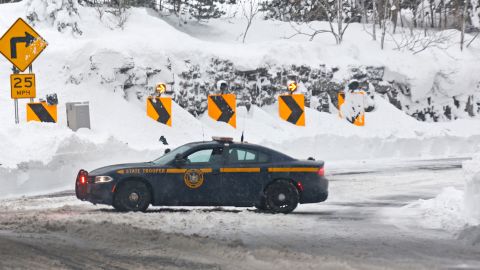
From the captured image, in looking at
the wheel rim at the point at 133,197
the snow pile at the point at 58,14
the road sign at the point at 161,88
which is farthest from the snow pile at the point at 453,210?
the snow pile at the point at 58,14

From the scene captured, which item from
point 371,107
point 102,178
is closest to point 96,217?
point 102,178

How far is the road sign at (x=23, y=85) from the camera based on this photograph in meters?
22.1

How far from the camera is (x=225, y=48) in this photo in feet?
109

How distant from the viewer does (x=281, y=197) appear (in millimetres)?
15156

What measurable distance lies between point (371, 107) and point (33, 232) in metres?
24.3

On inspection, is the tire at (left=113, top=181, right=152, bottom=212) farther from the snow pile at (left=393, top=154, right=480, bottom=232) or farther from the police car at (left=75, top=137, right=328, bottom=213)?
the snow pile at (left=393, top=154, right=480, bottom=232)

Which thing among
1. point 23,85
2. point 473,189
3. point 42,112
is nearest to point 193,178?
point 473,189

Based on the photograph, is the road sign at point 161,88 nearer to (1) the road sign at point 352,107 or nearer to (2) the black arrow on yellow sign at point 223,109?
(2) the black arrow on yellow sign at point 223,109

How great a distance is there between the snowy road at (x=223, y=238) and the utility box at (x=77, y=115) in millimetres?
6876

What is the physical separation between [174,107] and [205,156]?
14229 mm

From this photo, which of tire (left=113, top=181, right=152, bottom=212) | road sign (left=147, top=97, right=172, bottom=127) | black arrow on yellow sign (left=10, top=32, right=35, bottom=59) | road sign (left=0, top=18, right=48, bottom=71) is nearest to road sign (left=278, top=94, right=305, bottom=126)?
road sign (left=147, top=97, right=172, bottom=127)

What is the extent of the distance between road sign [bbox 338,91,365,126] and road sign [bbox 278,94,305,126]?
3051 mm

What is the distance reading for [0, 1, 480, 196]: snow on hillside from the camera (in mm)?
21297

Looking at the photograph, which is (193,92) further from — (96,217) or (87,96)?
(96,217)
